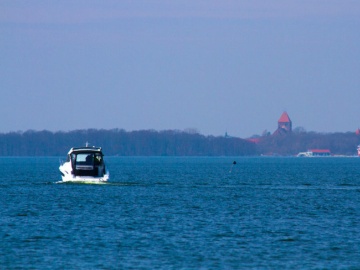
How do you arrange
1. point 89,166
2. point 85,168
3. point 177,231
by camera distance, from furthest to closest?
1. point 89,166
2. point 85,168
3. point 177,231

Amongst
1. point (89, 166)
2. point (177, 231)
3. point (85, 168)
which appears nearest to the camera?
point (177, 231)

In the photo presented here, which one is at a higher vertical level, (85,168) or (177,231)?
(85,168)

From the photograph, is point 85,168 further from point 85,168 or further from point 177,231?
point 177,231

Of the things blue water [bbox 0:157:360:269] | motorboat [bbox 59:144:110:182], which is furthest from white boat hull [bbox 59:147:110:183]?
blue water [bbox 0:157:360:269]

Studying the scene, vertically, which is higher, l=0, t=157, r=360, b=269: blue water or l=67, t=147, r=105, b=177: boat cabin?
l=67, t=147, r=105, b=177: boat cabin

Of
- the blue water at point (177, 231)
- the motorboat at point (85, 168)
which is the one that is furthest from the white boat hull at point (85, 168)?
the blue water at point (177, 231)

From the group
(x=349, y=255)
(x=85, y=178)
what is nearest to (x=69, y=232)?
(x=349, y=255)

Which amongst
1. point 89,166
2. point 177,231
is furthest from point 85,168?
point 177,231

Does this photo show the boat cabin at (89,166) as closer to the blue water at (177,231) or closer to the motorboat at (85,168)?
the motorboat at (85,168)

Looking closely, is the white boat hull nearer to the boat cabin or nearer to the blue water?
the boat cabin

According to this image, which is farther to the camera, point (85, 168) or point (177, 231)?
point (85, 168)

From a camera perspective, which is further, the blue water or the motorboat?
the motorboat

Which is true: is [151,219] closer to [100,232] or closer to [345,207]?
[100,232]

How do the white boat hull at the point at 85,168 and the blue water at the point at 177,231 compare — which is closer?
the blue water at the point at 177,231
